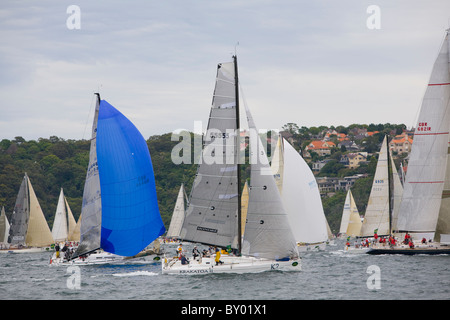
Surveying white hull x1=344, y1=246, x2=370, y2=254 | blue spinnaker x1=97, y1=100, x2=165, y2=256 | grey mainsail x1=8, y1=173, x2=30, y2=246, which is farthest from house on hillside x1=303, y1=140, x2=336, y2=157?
blue spinnaker x1=97, y1=100, x2=165, y2=256

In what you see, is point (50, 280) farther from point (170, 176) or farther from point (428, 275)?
point (170, 176)

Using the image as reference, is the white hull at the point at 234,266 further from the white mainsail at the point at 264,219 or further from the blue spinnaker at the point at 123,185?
the blue spinnaker at the point at 123,185

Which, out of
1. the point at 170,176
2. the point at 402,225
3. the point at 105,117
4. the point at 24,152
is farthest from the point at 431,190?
the point at 24,152

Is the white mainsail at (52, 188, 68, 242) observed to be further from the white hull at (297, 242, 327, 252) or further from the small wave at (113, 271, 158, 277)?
the small wave at (113, 271, 158, 277)

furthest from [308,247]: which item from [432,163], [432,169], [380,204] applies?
[432,163]

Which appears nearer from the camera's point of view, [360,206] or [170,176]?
[360,206]

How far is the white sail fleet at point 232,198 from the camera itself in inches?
1267

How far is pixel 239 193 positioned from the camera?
32.8 m

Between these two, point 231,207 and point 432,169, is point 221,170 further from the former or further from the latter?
point 432,169

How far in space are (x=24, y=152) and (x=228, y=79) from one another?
10336cm

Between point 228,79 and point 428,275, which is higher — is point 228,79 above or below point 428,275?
above

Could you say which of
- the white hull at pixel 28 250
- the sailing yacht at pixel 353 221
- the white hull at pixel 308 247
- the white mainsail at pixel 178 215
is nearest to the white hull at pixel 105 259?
the white hull at pixel 308 247

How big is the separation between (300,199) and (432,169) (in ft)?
32.7
